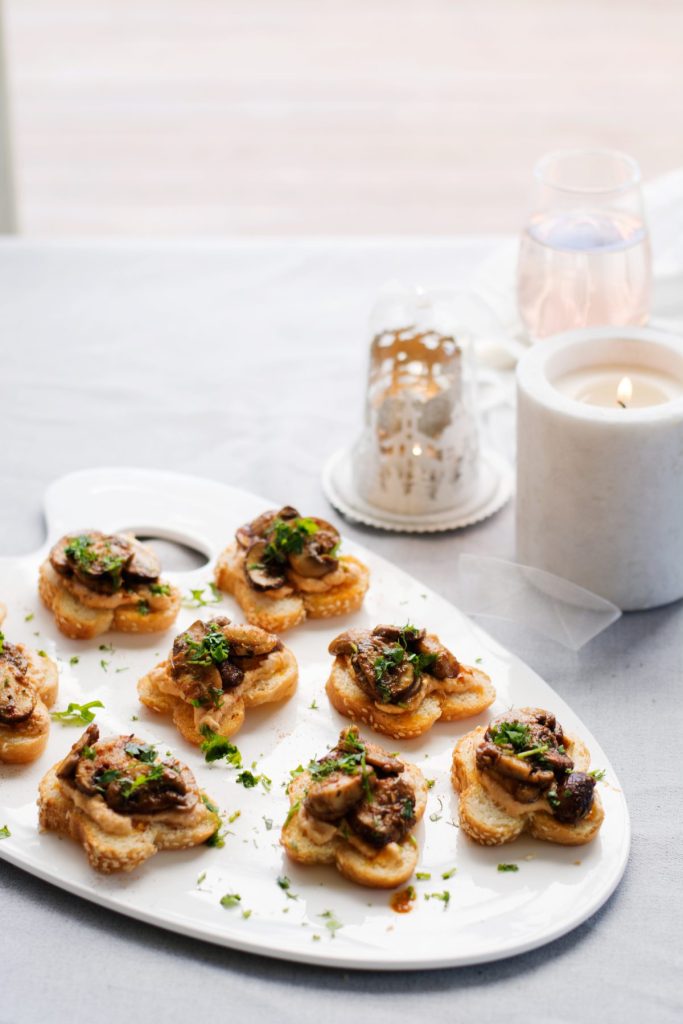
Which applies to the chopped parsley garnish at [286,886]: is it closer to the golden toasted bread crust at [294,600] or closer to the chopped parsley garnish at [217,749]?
the chopped parsley garnish at [217,749]

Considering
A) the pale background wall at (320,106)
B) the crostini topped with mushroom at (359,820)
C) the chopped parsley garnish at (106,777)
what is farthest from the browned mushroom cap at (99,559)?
the pale background wall at (320,106)

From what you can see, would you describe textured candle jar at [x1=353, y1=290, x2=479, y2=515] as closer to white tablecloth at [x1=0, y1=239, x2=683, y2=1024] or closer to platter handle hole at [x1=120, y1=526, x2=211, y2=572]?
white tablecloth at [x1=0, y1=239, x2=683, y2=1024]

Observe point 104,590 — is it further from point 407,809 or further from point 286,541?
point 407,809

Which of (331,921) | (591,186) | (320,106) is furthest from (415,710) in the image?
(320,106)

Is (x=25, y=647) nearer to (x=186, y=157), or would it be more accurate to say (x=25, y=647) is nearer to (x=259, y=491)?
(x=259, y=491)

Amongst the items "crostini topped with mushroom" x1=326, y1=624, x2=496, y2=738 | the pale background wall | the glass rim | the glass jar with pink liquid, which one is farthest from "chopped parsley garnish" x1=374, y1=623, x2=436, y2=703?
the pale background wall
